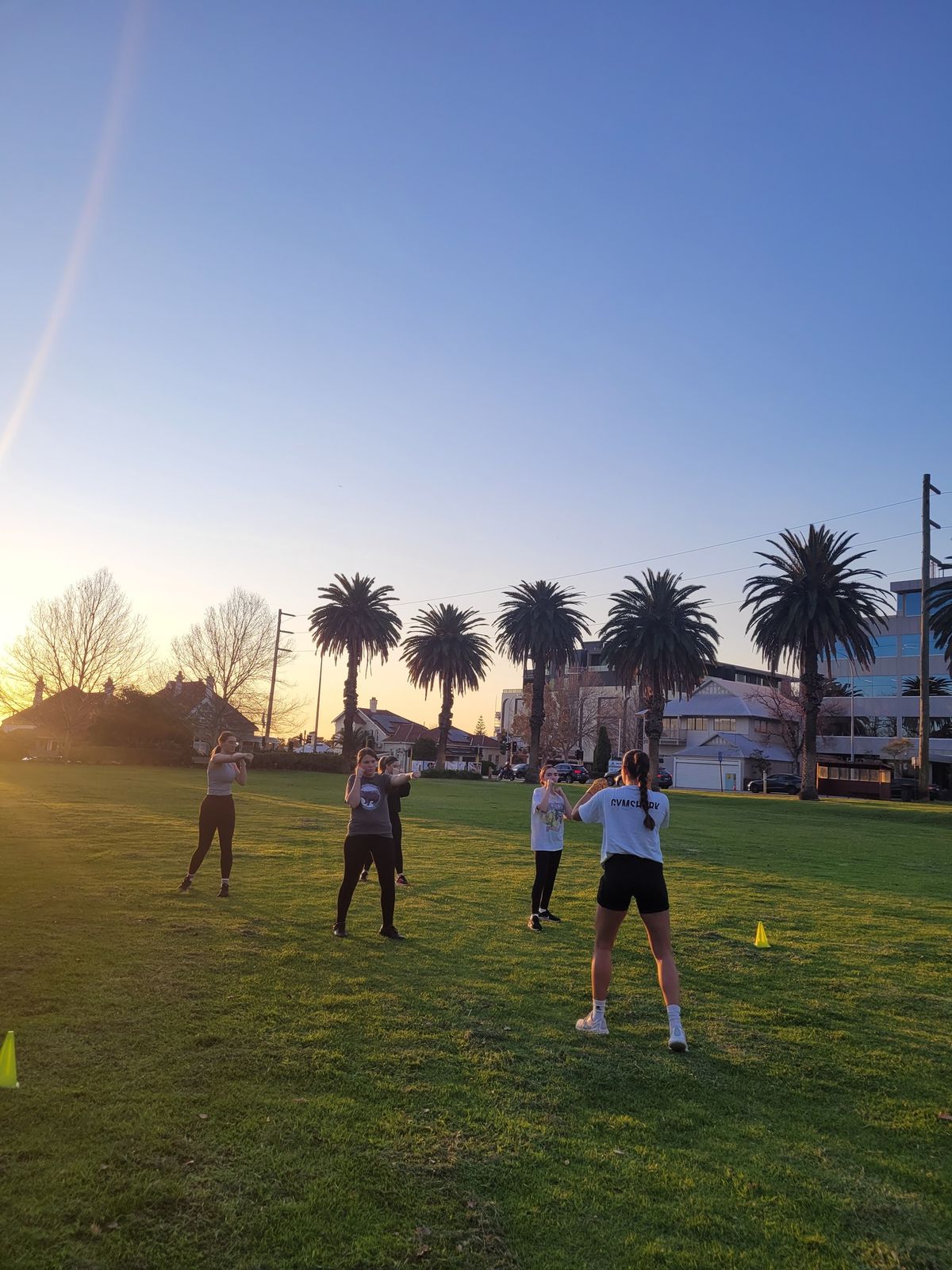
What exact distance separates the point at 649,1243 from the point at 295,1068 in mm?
2529

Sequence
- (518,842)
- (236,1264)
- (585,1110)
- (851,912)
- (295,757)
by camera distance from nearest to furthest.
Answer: (236,1264), (585,1110), (851,912), (518,842), (295,757)

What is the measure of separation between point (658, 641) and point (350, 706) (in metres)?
23.9

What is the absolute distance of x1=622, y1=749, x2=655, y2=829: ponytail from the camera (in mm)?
6117

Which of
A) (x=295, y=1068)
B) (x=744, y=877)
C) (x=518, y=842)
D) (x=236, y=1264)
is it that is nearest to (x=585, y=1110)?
(x=295, y=1068)

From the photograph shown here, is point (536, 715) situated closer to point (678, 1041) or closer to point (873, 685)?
point (873, 685)

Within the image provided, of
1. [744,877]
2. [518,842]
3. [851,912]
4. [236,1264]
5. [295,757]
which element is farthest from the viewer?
[295,757]

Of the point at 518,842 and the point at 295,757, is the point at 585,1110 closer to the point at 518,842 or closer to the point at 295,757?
the point at 518,842

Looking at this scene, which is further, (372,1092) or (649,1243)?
(372,1092)

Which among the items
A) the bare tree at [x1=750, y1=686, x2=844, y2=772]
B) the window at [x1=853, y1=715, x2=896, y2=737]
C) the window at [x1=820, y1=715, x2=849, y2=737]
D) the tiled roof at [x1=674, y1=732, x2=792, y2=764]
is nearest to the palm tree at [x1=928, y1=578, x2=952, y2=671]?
the window at [x1=853, y1=715, x2=896, y2=737]

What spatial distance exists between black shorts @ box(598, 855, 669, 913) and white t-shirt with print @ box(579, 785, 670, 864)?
6cm

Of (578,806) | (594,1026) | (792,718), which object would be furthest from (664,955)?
(792,718)

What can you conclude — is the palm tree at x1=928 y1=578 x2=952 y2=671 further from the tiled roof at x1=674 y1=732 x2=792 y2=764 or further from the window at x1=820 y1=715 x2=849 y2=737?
the tiled roof at x1=674 y1=732 x2=792 y2=764

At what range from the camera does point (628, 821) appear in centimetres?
619

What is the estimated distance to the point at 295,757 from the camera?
59.1 metres
